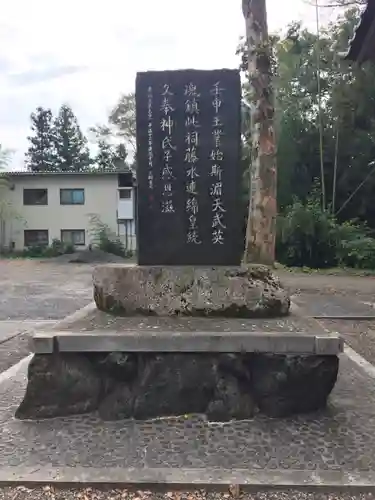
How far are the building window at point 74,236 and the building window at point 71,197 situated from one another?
55.7 inches

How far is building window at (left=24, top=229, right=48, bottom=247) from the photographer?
2647 centimetres

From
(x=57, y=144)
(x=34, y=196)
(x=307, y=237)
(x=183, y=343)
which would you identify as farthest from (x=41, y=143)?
(x=183, y=343)

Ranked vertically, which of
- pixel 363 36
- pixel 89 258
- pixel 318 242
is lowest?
pixel 89 258

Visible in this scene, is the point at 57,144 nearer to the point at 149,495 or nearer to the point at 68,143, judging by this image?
the point at 68,143

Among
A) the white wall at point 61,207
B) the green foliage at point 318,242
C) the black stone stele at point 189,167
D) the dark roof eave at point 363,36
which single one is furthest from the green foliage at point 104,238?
the black stone stele at point 189,167

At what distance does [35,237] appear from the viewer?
26578 millimetres

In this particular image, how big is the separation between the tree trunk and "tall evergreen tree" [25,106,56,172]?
34247 millimetres

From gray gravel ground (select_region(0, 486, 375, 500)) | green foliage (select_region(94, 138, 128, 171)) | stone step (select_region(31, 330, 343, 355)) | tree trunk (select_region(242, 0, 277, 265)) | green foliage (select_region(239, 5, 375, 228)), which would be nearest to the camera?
gray gravel ground (select_region(0, 486, 375, 500))

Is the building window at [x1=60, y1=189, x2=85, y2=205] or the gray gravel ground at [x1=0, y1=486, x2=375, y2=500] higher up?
the building window at [x1=60, y1=189, x2=85, y2=205]

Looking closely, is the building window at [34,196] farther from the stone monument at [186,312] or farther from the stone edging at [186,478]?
the stone edging at [186,478]

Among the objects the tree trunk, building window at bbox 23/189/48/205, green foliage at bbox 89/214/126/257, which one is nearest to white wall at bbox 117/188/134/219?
green foliage at bbox 89/214/126/257

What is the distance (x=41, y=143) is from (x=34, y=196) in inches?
724

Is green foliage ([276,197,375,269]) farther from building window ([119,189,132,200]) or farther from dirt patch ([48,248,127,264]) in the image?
building window ([119,189,132,200])

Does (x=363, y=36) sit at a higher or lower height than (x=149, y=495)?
higher
